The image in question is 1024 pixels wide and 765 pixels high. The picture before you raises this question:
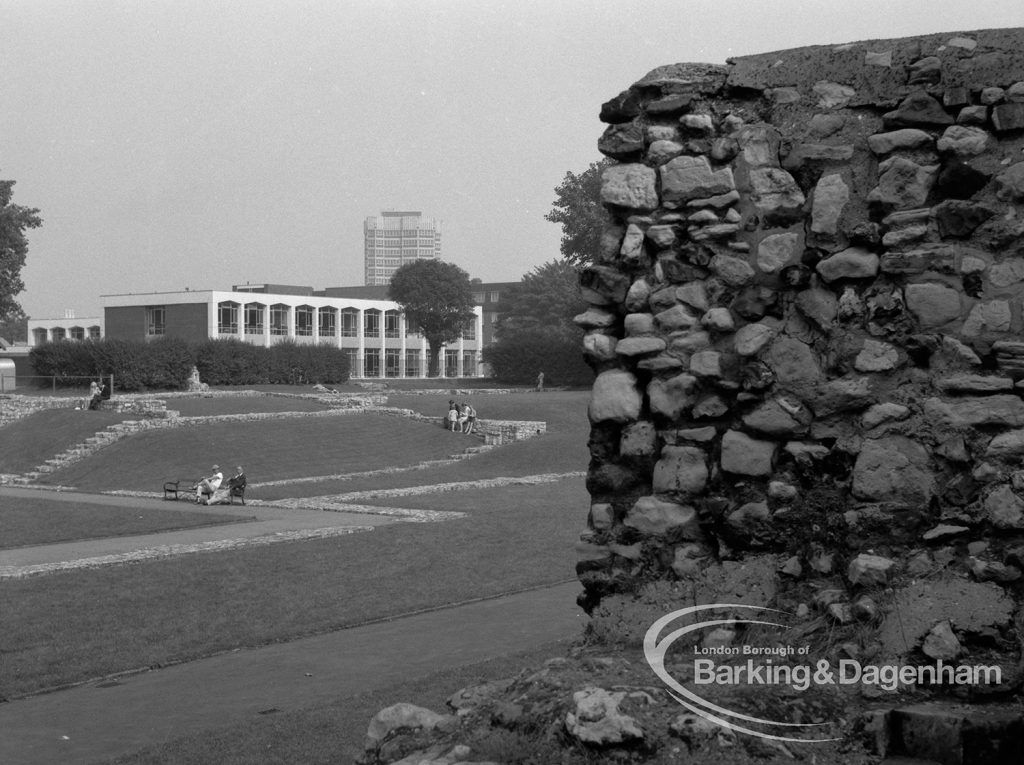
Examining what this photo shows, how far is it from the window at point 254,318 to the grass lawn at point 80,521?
214 feet

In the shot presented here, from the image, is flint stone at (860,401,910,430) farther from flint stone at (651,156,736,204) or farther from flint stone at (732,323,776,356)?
flint stone at (651,156,736,204)

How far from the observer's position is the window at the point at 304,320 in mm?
96681

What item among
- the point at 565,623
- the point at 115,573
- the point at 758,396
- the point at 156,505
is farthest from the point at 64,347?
the point at 758,396

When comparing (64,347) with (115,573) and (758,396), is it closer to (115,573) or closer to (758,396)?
(115,573)

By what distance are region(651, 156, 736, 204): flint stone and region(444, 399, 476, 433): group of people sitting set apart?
3986 centimetres

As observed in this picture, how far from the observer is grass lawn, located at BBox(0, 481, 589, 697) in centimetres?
1215

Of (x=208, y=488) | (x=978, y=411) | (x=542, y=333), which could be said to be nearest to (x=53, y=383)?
(x=208, y=488)

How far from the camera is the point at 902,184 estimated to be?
550 cm

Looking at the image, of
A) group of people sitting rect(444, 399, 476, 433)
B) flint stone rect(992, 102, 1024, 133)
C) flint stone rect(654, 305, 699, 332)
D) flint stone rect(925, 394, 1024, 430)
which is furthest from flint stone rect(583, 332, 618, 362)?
group of people sitting rect(444, 399, 476, 433)

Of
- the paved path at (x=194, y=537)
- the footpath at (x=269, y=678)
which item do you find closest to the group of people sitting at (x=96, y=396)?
the paved path at (x=194, y=537)

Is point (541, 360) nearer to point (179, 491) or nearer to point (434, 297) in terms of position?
point (434, 297)

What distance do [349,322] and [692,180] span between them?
98519 millimetres

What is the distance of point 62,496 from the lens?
30141mm

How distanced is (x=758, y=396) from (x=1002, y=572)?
1.40m
